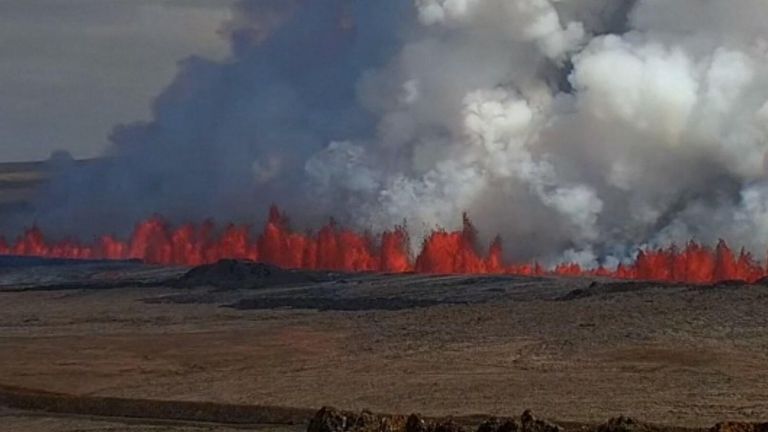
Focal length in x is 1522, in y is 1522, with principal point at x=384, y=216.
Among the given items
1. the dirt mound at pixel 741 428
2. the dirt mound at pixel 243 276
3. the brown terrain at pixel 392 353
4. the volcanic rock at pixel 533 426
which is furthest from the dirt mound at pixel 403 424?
the dirt mound at pixel 243 276

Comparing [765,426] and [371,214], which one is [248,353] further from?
[371,214]

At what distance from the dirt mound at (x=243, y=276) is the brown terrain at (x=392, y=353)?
2.90 metres

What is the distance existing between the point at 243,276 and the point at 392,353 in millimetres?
39115

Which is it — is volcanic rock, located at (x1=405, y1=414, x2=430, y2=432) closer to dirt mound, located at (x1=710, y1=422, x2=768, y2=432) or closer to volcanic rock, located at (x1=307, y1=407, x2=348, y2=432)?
volcanic rock, located at (x1=307, y1=407, x2=348, y2=432)

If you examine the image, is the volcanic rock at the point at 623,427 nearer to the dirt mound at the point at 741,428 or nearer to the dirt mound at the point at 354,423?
the dirt mound at the point at 741,428

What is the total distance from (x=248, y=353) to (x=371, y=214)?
49949 millimetres

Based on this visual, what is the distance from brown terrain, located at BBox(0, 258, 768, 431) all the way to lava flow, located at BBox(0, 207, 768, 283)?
1142 centimetres

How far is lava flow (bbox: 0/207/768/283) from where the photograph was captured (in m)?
90.9

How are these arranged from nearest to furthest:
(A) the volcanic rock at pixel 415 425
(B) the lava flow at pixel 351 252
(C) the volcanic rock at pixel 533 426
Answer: (C) the volcanic rock at pixel 533 426 → (A) the volcanic rock at pixel 415 425 → (B) the lava flow at pixel 351 252

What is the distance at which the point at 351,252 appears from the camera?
108m

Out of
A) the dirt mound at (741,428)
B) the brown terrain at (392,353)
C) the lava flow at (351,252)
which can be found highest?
the lava flow at (351,252)

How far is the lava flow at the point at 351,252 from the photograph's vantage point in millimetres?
90875

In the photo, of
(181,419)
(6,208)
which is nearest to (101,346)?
(181,419)

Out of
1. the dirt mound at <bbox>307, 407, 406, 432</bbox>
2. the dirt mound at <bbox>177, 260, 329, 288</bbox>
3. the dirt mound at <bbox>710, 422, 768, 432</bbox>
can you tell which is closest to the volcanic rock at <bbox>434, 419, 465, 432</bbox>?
the dirt mound at <bbox>307, 407, 406, 432</bbox>
